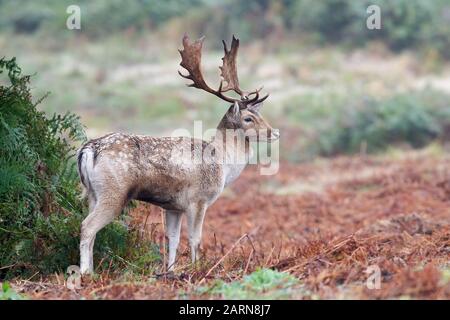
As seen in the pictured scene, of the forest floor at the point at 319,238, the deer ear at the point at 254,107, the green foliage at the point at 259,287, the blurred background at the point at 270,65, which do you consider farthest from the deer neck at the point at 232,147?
the blurred background at the point at 270,65

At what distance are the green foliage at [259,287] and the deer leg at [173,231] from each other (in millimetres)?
1896

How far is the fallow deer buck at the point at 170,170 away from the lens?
8.20 meters

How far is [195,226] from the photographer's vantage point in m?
9.14

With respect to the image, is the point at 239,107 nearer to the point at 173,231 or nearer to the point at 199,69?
the point at 199,69

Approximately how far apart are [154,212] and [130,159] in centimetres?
561

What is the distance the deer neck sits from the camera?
958 centimetres

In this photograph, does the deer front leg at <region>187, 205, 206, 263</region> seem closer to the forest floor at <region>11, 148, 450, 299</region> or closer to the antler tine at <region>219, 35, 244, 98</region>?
the forest floor at <region>11, 148, 450, 299</region>

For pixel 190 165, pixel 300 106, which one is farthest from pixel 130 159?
pixel 300 106

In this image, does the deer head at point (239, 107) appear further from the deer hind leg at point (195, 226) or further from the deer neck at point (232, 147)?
the deer hind leg at point (195, 226)

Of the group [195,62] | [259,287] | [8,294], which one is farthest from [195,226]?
[8,294]

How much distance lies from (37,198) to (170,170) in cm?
135

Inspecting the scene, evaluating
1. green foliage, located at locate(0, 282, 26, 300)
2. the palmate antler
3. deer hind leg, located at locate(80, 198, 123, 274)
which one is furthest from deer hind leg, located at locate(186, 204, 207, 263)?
green foliage, located at locate(0, 282, 26, 300)

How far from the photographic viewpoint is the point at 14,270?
8.27 metres
